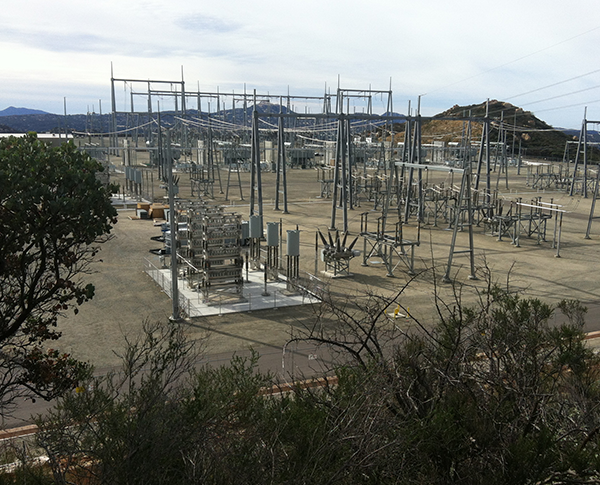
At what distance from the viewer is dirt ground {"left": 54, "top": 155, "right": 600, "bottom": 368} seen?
15023 mm

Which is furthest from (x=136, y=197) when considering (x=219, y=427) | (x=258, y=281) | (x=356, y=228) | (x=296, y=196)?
(x=219, y=427)

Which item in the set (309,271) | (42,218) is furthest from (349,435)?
(309,271)

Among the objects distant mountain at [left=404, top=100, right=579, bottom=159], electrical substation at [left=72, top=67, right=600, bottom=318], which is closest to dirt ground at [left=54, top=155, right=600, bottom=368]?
electrical substation at [left=72, top=67, right=600, bottom=318]

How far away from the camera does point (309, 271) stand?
21719mm

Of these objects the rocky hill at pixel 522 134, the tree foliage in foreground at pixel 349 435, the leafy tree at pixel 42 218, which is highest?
the rocky hill at pixel 522 134

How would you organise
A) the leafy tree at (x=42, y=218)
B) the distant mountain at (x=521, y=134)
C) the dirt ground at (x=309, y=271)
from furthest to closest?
the distant mountain at (x=521, y=134), the dirt ground at (x=309, y=271), the leafy tree at (x=42, y=218)

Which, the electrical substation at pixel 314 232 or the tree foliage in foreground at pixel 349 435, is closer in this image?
the tree foliage in foreground at pixel 349 435

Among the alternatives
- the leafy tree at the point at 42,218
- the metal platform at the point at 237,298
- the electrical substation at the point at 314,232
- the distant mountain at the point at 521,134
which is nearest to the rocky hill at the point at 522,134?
the distant mountain at the point at 521,134

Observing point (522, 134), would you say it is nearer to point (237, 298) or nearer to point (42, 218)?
point (237, 298)

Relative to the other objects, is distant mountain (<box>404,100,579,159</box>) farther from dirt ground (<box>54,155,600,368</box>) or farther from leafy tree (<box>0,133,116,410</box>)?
leafy tree (<box>0,133,116,410</box>)

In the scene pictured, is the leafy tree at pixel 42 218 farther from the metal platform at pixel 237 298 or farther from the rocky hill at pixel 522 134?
the rocky hill at pixel 522 134

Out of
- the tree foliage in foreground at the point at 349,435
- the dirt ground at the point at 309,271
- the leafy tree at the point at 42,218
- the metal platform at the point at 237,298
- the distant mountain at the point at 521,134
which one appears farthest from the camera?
the distant mountain at the point at 521,134

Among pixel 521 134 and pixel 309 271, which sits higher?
pixel 521 134

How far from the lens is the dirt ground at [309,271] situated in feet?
49.3
